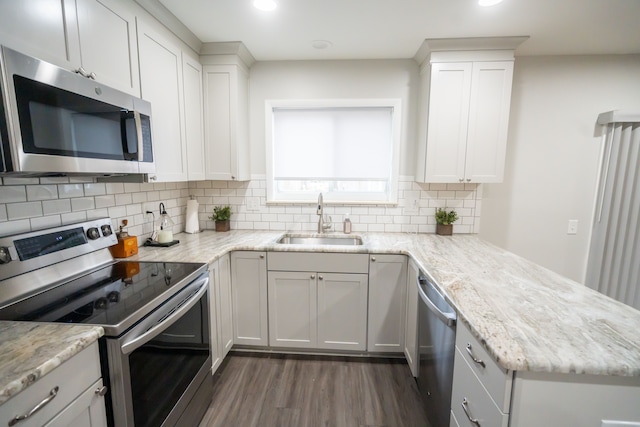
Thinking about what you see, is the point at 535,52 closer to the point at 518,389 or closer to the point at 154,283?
the point at 518,389

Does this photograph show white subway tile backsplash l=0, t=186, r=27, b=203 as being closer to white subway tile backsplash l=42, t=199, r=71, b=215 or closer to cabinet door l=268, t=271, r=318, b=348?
white subway tile backsplash l=42, t=199, r=71, b=215

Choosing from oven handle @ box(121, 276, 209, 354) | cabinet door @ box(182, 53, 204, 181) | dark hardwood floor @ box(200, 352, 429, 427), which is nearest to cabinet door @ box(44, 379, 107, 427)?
oven handle @ box(121, 276, 209, 354)

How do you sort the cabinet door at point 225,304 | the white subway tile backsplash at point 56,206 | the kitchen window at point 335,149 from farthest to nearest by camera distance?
the kitchen window at point 335,149 < the cabinet door at point 225,304 < the white subway tile backsplash at point 56,206

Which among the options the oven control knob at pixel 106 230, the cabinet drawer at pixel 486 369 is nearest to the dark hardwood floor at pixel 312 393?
the cabinet drawer at pixel 486 369

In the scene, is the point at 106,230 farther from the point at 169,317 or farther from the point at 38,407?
the point at 38,407

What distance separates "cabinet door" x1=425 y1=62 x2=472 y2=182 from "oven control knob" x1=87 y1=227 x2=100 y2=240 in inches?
91.2

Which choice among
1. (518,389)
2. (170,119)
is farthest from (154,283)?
(518,389)

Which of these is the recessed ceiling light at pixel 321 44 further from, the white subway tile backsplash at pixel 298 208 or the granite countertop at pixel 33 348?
the granite countertop at pixel 33 348

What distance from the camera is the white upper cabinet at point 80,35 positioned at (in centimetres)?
99

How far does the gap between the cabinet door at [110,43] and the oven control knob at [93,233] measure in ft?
2.61

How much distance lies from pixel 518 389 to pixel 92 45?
2.19 m

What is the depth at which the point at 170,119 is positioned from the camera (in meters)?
1.92

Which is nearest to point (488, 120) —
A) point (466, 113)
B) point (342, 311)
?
point (466, 113)

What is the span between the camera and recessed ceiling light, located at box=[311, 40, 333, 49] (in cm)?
214
